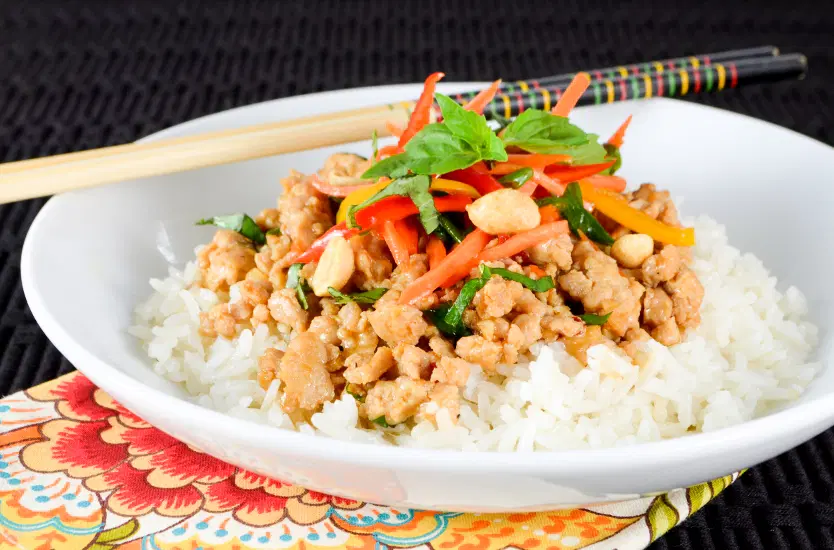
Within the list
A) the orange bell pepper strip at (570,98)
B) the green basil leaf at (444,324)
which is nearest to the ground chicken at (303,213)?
the green basil leaf at (444,324)

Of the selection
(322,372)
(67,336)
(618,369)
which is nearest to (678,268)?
(618,369)

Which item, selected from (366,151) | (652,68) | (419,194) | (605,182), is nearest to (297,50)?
(366,151)

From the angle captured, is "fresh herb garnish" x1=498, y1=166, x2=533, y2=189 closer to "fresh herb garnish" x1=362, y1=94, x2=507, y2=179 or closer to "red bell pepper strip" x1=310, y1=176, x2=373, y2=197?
"fresh herb garnish" x1=362, y1=94, x2=507, y2=179

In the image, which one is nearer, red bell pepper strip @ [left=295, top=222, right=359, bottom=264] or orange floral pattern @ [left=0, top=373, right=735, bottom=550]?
orange floral pattern @ [left=0, top=373, right=735, bottom=550]

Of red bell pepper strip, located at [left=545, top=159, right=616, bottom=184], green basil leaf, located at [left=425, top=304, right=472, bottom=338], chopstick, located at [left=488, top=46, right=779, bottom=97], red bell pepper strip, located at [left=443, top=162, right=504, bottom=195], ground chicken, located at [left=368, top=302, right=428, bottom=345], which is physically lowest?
green basil leaf, located at [left=425, top=304, right=472, bottom=338]

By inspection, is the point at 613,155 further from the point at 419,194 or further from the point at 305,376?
the point at 305,376

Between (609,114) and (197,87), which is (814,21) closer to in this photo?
(609,114)

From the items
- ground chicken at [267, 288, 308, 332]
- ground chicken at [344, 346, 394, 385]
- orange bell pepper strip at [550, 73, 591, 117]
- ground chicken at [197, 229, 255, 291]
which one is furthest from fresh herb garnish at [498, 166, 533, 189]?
ground chicken at [197, 229, 255, 291]
